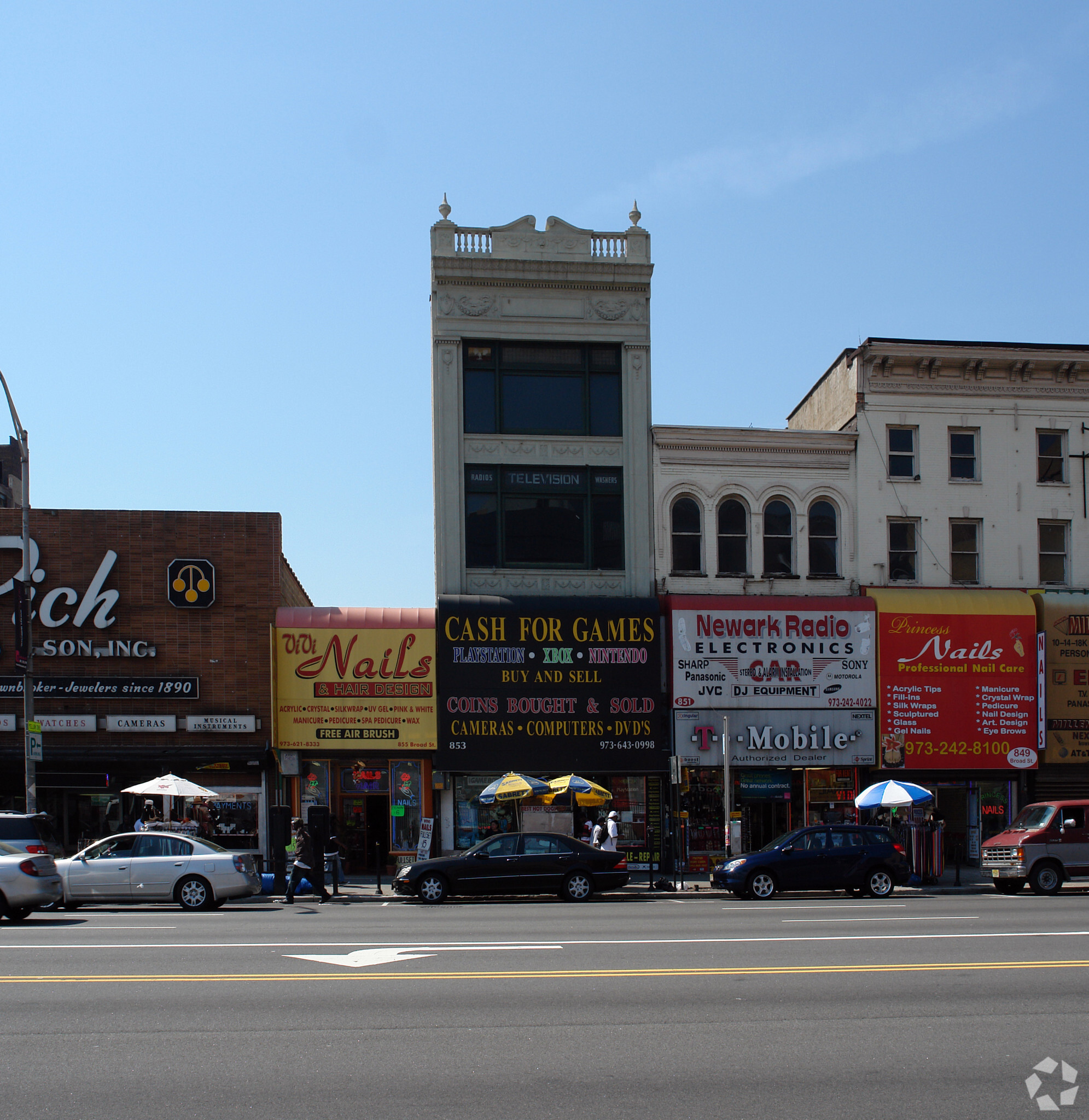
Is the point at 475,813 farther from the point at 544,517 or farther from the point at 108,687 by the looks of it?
the point at 108,687

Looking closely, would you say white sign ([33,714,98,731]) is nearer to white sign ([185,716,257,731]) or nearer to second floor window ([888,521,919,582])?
white sign ([185,716,257,731])

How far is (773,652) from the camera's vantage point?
1132 inches

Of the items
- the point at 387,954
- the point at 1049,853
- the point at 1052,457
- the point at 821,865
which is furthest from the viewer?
the point at 1052,457

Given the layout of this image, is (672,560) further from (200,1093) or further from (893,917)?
(200,1093)

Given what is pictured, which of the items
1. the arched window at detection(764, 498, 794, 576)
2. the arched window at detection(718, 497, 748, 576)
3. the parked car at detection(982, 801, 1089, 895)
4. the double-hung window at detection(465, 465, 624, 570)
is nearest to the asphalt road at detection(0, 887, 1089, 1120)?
the parked car at detection(982, 801, 1089, 895)

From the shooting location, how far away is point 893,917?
697 inches

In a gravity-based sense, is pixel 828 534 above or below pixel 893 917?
above

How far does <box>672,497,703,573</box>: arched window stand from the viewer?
2983 cm

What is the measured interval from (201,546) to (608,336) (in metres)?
11.2

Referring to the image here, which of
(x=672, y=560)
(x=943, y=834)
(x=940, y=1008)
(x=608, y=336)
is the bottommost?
(x=943, y=834)

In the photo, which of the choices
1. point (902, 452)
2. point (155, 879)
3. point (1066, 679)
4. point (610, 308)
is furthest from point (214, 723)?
point (1066, 679)

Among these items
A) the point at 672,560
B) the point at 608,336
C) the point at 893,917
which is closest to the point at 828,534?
the point at 672,560

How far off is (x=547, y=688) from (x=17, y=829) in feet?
39.7

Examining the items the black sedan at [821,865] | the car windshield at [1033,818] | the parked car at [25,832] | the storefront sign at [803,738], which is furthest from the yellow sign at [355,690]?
the car windshield at [1033,818]
